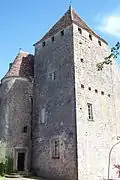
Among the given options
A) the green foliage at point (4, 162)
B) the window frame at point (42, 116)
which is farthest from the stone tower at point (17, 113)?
the window frame at point (42, 116)

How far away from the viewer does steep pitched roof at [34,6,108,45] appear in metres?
21.4

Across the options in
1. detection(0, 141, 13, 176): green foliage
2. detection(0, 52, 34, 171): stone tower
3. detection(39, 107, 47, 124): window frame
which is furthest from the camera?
detection(39, 107, 47, 124): window frame

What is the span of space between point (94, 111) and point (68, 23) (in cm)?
809

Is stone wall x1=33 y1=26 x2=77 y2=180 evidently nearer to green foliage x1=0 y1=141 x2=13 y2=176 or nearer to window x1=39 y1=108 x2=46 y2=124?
window x1=39 y1=108 x2=46 y2=124

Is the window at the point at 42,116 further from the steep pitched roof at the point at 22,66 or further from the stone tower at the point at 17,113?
the steep pitched roof at the point at 22,66

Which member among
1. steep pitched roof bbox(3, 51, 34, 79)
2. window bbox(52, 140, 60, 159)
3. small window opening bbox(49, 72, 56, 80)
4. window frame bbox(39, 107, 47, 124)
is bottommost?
window bbox(52, 140, 60, 159)

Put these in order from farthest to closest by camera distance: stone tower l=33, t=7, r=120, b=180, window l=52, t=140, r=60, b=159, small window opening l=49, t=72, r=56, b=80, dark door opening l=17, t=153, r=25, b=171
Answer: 1. small window opening l=49, t=72, r=56, b=80
2. dark door opening l=17, t=153, r=25, b=171
3. window l=52, t=140, r=60, b=159
4. stone tower l=33, t=7, r=120, b=180

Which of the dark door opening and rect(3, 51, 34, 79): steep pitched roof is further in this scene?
rect(3, 51, 34, 79): steep pitched roof

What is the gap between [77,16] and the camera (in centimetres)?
2327

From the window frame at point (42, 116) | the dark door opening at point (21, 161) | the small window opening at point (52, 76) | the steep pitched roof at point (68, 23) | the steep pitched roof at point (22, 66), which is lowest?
the dark door opening at point (21, 161)

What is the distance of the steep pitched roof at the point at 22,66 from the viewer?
73.4 ft

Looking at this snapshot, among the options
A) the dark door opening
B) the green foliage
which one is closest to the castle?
the dark door opening

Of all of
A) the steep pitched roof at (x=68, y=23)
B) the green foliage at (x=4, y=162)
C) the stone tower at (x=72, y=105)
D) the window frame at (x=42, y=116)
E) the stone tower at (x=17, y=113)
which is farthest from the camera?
the steep pitched roof at (x=68, y=23)

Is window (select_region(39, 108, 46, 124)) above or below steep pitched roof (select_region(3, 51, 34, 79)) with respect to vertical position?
below
